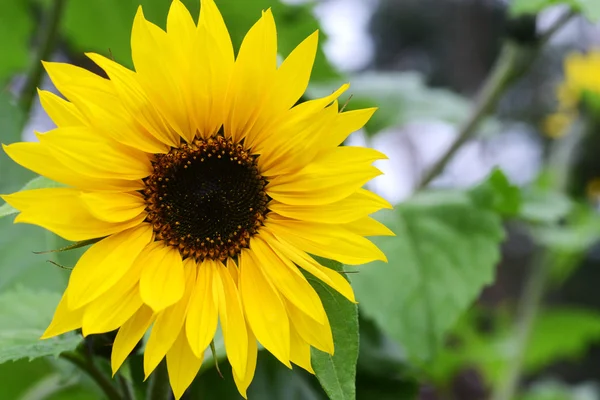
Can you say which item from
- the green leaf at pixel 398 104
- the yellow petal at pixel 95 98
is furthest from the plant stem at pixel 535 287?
the yellow petal at pixel 95 98

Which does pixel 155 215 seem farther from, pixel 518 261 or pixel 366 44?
pixel 366 44

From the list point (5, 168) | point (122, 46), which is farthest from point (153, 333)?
point (122, 46)

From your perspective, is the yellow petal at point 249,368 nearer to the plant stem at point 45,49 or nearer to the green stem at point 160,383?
the green stem at point 160,383

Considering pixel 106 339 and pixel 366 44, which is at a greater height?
pixel 366 44

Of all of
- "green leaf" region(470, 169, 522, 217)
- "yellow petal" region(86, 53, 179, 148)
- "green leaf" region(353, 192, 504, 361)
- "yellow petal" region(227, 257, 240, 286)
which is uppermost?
"green leaf" region(470, 169, 522, 217)

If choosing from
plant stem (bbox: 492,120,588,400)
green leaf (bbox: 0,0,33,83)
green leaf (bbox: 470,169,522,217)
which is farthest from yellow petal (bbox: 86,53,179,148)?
plant stem (bbox: 492,120,588,400)

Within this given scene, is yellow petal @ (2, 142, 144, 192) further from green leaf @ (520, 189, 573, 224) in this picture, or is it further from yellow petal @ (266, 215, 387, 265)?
green leaf @ (520, 189, 573, 224)
